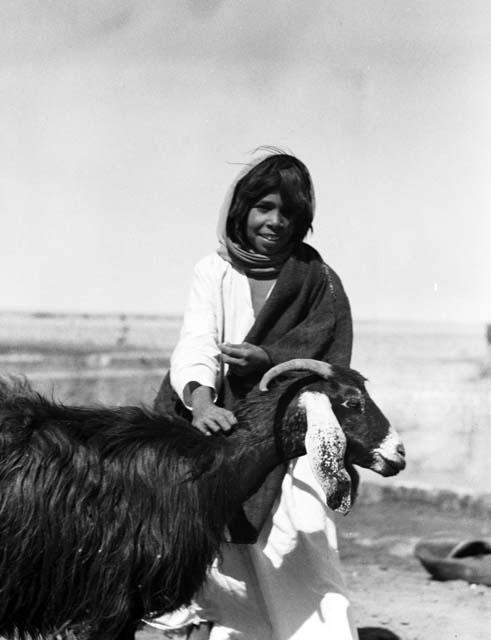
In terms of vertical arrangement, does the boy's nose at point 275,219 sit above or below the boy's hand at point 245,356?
above

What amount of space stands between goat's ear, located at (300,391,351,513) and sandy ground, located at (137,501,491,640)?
174 centimetres

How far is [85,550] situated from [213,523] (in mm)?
481

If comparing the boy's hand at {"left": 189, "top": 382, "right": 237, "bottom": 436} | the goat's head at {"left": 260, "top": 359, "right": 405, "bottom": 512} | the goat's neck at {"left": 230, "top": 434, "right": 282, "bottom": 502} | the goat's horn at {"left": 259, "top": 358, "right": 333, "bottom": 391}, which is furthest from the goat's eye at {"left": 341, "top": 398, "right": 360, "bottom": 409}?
the boy's hand at {"left": 189, "top": 382, "right": 237, "bottom": 436}

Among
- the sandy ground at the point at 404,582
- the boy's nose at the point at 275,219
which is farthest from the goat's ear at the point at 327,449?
the sandy ground at the point at 404,582

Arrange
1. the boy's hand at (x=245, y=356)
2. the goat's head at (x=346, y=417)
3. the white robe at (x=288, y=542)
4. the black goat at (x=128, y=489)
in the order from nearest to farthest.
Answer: the black goat at (x=128, y=489)
the goat's head at (x=346, y=417)
the boy's hand at (x=245, y=356)
the white robe at (x=288, y=542)

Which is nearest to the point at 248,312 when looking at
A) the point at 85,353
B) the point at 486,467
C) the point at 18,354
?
the point at 486,467

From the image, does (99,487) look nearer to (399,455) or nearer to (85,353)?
(399,455)

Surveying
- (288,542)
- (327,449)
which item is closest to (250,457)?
(327,449)

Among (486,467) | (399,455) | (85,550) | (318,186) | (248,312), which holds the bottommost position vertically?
(486,467)

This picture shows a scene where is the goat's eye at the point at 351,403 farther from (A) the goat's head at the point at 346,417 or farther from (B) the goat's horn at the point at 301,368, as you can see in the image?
(B) the goat's horn at the point at 301,368

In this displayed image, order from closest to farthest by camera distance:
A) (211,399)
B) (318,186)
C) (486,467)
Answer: (211,399)
(318,186)
(486,467)

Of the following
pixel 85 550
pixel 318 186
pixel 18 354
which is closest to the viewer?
pixel 85 550

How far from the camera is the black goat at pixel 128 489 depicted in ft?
13.5

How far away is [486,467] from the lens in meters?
9.80
